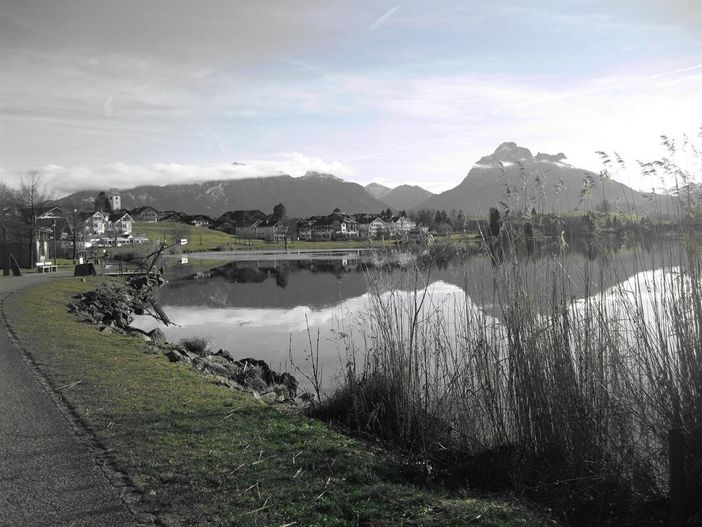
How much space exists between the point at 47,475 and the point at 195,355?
369 inches

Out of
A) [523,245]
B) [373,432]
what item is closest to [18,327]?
[373,432]

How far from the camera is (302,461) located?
654 centimetres

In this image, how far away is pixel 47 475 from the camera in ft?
18.8

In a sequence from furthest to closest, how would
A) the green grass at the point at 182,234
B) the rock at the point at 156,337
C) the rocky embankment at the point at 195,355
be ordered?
the green grass at the point at 182,234
the rock at the point at 156,337
the rocky embankment at the point at 195,355

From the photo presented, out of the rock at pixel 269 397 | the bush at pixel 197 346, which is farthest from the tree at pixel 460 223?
the bush at pixel 197 346

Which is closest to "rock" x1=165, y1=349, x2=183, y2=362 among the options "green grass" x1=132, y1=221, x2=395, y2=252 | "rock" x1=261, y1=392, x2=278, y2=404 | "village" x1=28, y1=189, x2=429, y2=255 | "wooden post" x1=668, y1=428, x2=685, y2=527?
"rock" x1=261, y1=392, x2=278, y2=404

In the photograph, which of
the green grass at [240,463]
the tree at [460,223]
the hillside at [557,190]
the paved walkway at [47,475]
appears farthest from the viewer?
the tree at [460,223]

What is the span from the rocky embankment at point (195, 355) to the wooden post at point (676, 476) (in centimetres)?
672

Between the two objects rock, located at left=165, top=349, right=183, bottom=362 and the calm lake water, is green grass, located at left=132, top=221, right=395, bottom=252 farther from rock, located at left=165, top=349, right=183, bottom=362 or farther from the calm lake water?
rock, located at left=165, top=349, right=183, bottom=362

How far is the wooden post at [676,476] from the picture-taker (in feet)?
15.3

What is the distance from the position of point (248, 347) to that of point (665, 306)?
49.8 ft

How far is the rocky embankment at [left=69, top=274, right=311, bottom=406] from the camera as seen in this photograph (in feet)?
39.6

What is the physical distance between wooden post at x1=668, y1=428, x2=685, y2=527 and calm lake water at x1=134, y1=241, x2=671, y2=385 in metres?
2.10

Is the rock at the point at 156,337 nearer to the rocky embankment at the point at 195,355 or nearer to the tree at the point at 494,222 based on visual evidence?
the rocky embankment at the point at 195,355
